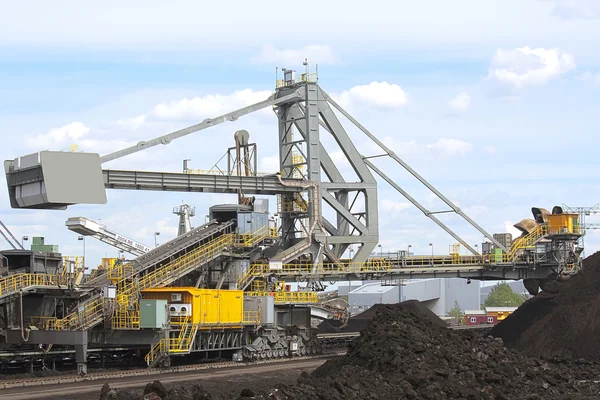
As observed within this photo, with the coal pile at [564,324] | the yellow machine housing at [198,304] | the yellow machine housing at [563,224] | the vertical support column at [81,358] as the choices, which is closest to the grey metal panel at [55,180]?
the yellow machine housing at [198,304]

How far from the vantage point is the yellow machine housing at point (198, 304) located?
42.4m

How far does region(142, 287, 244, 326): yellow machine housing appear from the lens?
139 ft

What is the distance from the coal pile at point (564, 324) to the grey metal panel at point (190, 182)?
15122 mm

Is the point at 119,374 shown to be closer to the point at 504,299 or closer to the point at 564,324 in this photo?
the point at 564,324

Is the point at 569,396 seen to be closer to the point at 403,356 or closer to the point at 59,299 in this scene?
the point at 403,356

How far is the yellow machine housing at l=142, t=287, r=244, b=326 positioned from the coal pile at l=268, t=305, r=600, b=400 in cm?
803

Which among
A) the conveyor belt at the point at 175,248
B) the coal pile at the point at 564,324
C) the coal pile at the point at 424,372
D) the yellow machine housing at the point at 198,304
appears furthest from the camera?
the coal pile at the point at 564,324

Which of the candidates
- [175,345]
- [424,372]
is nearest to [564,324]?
[424,372]

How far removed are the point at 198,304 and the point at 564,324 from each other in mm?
19656

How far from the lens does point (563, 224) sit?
61.8 meters

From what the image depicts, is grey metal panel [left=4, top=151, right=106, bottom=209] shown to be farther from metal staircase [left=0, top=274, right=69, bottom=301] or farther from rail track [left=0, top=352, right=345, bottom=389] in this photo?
rail track [left=0, top=352, right=345, bottom=389]

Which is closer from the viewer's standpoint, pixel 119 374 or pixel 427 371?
pixel 427 371

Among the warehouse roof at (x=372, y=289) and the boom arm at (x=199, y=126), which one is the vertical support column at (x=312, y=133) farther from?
the warehouse roof at (x=372, y=289)

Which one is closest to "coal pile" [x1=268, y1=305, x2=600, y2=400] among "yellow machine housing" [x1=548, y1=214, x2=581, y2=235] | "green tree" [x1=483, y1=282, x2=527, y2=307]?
"yellow machine housing" [x1=548, y1=214, x2=581, y2=235]
